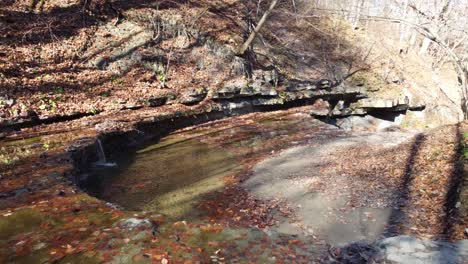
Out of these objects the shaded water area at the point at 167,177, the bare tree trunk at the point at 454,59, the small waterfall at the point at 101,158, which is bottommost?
the shaded water area at the point at 167,177

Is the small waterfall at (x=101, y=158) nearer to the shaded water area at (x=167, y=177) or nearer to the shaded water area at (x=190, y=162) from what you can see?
the shaded water area at (x=190, y=162)

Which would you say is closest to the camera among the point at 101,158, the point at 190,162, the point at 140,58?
the point at 101,158

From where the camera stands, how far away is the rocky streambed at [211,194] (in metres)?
4.86

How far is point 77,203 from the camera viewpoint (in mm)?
6363

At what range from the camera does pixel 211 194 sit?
854 centimetres

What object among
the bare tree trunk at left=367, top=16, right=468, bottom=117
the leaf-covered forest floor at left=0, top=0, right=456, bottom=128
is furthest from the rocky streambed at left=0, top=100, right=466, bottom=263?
the bare tree trunk at left=367, top=16, right=468, bottom=117

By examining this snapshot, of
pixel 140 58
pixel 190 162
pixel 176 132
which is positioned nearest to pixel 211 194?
pixel 190 162

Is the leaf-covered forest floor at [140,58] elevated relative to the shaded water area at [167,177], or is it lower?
elevated

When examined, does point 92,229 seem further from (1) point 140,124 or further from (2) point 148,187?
(1) point 140,124

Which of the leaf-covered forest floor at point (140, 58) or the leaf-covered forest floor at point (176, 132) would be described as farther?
the leaf-covered forest floor at point (140, 58)

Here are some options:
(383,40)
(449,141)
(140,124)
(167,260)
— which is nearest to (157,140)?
(140,124)

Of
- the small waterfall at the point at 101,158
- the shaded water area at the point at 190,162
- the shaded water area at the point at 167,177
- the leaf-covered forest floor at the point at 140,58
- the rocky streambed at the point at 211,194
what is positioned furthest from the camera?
the leaf-covered forest floor at the point at 140,58

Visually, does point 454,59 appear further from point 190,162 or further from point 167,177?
point 167,177

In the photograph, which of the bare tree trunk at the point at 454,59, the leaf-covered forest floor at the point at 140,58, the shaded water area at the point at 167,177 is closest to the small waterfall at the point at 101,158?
the shaded water area at the point at 167,177
